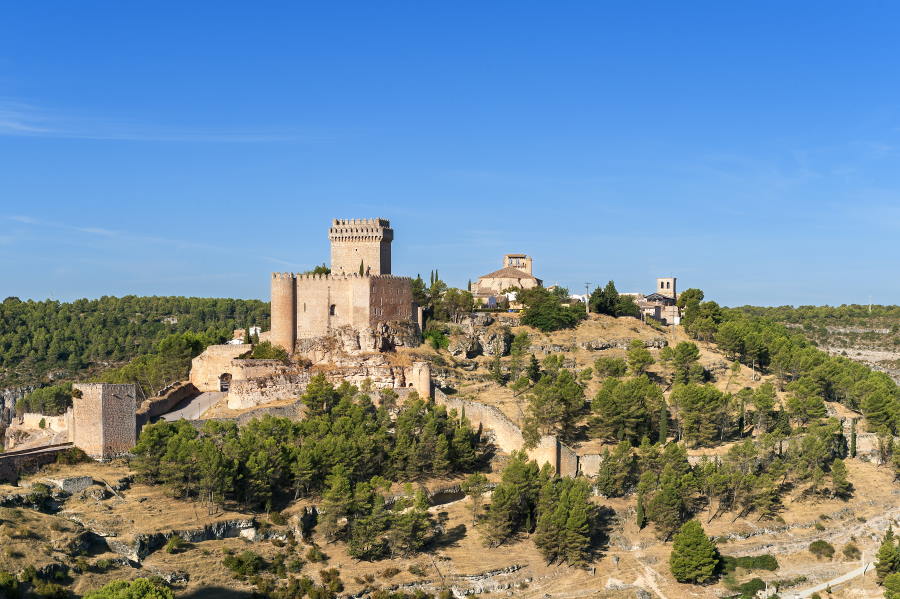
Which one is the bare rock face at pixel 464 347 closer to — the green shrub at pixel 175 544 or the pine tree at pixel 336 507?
the pine tree at pixel 336 507

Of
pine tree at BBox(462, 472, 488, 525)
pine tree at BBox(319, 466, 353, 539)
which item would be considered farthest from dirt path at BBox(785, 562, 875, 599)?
pine tree at BBox(319, 466, 353, 539)

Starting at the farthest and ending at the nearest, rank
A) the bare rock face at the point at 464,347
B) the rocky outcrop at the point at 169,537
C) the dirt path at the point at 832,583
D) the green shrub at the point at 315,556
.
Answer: the bare rock face at the point at 464,347 < the dirt path at the point at 832,583 < the green shrub at the point at 315,556 < the rocky outcrop at the point at 169,537

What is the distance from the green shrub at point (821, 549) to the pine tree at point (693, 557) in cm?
617

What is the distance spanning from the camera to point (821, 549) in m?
44.9

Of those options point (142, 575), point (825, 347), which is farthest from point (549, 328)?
point (825, 347)

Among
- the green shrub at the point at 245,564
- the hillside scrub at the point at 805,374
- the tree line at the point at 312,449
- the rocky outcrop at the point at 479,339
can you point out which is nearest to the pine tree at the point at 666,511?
the tree line at the point at 312,449

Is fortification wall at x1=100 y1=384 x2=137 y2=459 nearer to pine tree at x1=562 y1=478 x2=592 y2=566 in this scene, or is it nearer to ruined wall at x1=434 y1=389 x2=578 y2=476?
ruined wall at x1=434 y1=389 x2=578 y2=476

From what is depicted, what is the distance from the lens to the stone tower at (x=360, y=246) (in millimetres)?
56594

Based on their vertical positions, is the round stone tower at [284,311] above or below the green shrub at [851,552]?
above

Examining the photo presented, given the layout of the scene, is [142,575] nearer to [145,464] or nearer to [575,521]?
[145,464]

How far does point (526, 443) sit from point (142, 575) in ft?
62.8

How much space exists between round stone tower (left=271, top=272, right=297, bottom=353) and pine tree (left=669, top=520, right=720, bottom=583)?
22.5 metres

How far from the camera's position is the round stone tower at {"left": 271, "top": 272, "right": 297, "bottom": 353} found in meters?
51.9

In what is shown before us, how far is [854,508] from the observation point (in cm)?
4944
